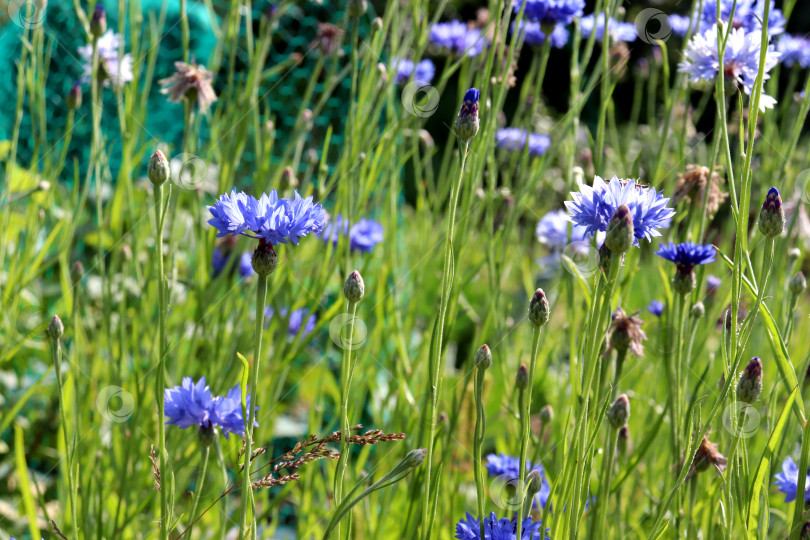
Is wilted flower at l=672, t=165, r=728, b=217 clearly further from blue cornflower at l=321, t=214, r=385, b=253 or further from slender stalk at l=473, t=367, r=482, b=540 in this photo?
blue cornflower at l=321, t=214, r=385, b=253

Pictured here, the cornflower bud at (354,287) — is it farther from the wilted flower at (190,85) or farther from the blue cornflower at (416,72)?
the blue cornflower at (416,72)

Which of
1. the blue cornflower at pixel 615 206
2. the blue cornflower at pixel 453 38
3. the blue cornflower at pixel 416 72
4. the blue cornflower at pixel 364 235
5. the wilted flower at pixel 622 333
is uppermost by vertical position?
the blue cornflower at pixel 453 38

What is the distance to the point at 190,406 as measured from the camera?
727 millimetres

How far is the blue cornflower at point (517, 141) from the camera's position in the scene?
→ 1.43m

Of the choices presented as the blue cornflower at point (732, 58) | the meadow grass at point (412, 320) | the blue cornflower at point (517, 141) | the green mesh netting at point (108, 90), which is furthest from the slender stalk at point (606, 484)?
the green mesh netting at point (108, 90)

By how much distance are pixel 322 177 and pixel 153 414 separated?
423 millimetres

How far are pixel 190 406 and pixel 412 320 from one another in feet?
2.01

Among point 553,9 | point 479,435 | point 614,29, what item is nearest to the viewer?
point 479,435

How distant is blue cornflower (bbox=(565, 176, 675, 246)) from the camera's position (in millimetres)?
590

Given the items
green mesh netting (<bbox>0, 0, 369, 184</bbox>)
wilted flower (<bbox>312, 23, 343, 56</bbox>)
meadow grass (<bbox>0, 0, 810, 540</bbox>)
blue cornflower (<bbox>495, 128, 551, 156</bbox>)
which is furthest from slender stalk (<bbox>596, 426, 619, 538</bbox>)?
green mesh netting (<bbox>0, 0, 369, 184</bbox>)

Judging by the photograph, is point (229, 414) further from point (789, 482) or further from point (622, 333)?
point (789, 482)

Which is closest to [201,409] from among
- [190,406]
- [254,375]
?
[190,406]

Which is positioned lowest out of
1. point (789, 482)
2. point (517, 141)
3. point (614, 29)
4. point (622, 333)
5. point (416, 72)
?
point (789, 482)

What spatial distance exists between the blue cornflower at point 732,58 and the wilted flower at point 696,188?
109mm
